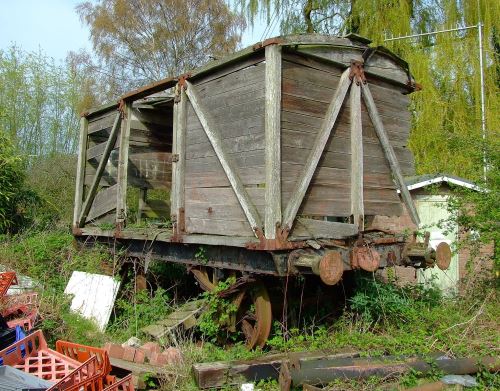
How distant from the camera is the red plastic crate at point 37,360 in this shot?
4586mm

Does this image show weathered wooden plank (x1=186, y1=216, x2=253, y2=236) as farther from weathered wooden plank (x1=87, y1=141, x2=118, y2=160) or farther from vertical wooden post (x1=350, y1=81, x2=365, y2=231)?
weathered wooden plank (x1=87, y1=141, x2=118, y2=160)

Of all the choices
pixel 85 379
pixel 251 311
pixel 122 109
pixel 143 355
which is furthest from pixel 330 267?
pixel 122 109

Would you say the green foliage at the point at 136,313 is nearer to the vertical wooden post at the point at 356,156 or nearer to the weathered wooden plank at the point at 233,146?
the weathered wooden plank at the point at 233,146

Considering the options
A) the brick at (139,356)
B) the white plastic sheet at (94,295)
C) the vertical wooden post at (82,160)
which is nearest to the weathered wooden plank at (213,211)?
the brick at (139,356)

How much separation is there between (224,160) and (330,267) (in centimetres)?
190

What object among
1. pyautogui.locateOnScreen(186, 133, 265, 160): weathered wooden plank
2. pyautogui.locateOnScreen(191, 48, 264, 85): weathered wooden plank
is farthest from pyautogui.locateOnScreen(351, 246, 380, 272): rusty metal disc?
pyautogui.locateOnScreen(191, 48, 264, 85): weathered wooden plank

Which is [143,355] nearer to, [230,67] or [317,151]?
[317,151]

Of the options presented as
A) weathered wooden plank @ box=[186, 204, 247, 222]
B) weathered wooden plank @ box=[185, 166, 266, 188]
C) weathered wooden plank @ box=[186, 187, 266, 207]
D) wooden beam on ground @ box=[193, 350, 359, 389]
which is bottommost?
wooden beam on ground @ box=[193, 350, 359, 389]

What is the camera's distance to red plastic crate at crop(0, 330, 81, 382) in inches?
181

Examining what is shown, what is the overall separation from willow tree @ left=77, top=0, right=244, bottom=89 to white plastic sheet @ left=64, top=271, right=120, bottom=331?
18971mm

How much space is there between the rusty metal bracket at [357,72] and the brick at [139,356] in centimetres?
425

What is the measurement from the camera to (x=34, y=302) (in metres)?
6.59

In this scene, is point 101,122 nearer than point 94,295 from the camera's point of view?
No

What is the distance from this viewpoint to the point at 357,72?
6684 mm
